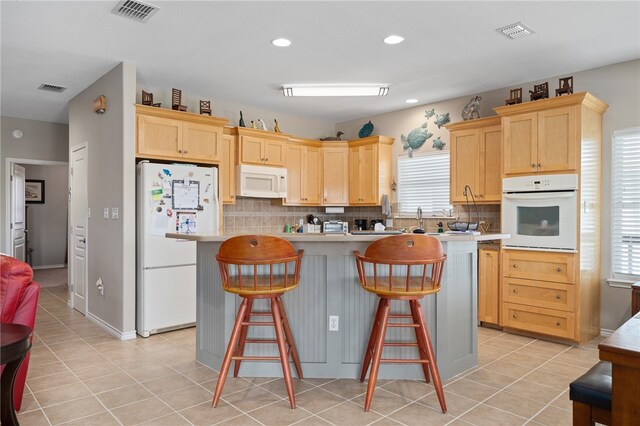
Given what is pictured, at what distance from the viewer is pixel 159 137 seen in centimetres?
436

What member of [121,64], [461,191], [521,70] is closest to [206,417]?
[121,64]

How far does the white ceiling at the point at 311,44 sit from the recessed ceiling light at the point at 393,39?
6 cm

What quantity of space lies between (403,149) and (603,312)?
9.98 ft

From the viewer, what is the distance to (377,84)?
4746 mm

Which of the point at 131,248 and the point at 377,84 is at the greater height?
the point at 377,84

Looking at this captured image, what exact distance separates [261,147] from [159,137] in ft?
5.01

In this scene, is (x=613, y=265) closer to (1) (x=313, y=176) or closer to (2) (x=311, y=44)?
(2) (x=311, y=44)

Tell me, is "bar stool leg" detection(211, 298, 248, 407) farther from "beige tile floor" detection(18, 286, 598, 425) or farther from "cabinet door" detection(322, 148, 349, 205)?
"cabinet door" detection(322, 148, 349, 205)

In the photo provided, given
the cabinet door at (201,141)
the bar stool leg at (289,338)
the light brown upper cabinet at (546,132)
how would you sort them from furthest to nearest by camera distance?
the cabinet door at (201,141) → the light brown upper cabinet at (546,132) → the bar stool leg at (289,338)

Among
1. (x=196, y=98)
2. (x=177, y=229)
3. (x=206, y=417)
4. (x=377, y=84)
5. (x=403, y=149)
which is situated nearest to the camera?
(x=206, y=417)

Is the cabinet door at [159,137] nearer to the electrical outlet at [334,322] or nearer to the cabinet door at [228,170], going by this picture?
the cabinet door at [228,170]

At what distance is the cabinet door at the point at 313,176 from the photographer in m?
6.25

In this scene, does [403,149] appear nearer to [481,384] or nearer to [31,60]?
[481,384]

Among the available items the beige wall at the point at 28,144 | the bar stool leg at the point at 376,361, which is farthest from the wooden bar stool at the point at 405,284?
the beige wall at the point at 28,144
